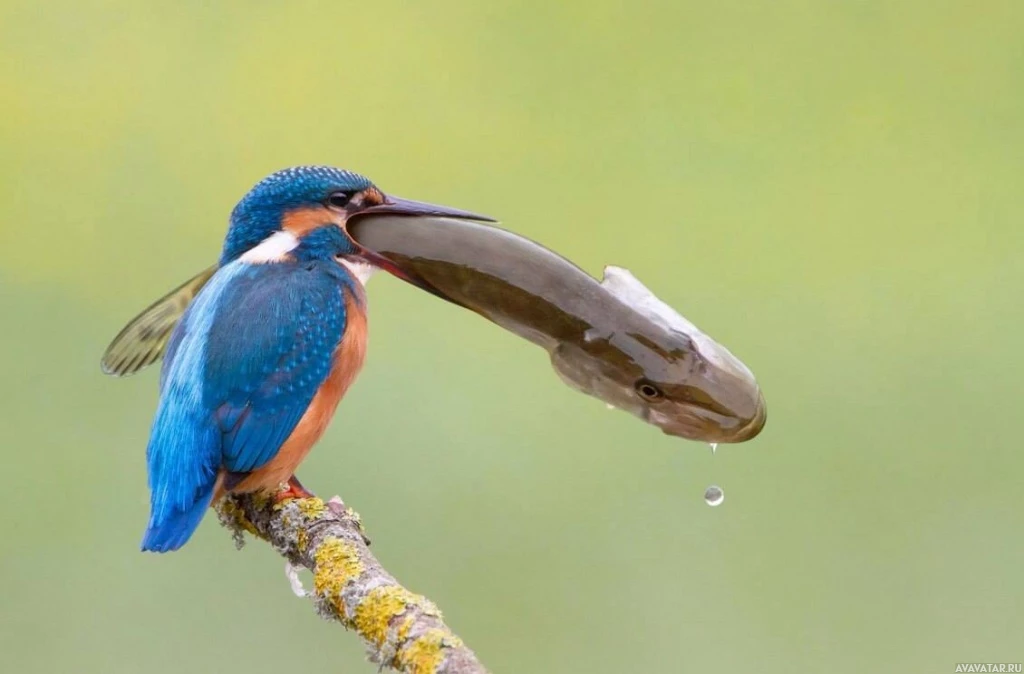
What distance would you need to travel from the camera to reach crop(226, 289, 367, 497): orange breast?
2.11 metres

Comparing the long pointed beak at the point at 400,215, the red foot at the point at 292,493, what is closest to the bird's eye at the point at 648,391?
the long pointed beak at the point at 400,215

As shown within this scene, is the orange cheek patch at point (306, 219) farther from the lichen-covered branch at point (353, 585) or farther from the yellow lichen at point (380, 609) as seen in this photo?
the yellow lichen at point (380, 609)

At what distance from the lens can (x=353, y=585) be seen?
5.36 feet

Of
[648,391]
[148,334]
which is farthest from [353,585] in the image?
[148,334]

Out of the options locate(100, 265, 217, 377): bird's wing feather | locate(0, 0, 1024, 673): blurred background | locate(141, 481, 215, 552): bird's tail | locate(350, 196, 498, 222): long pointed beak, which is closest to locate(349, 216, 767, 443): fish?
locate(350, 196, 498, 222): long pointed beak

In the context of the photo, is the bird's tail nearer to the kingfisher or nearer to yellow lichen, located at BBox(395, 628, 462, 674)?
the kingfisher

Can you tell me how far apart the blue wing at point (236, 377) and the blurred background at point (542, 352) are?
82 cm

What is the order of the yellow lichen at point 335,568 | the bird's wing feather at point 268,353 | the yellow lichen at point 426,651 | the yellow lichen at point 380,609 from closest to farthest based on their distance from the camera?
the yellow lichen at point 426,651
the yellow lichen at point 380,609
the yellow lichen at point 335,568
the bird's wing feather at point 268,353

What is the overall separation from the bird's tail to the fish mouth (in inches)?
26.9

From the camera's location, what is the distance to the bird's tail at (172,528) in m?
1.92

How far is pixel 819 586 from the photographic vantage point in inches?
114

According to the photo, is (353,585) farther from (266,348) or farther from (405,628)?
(266,348)

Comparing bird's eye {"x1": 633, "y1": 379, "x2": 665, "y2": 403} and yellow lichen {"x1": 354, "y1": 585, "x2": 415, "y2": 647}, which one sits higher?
bird's eye {"x1": 633, "y1": 379, "x2": 665, "y2": 403}

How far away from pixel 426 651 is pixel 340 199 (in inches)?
40.6
